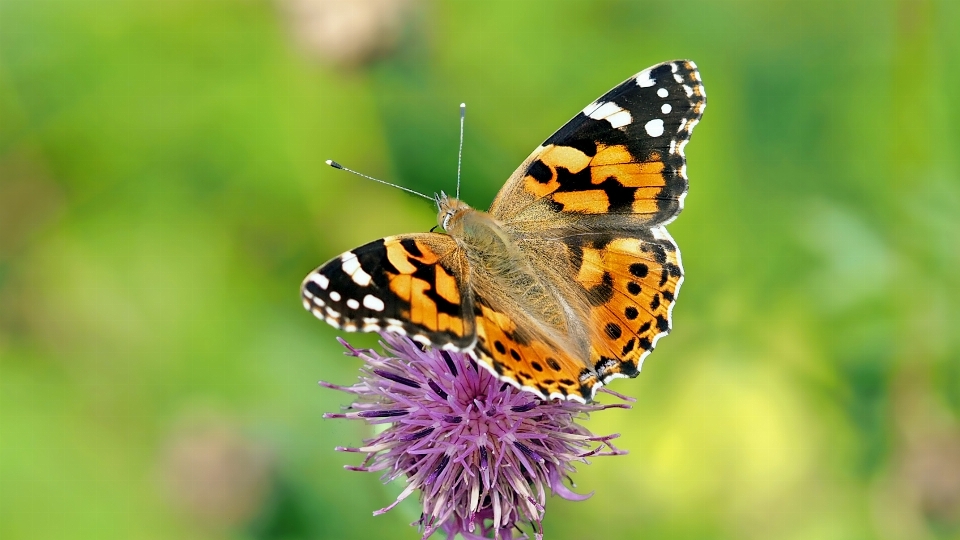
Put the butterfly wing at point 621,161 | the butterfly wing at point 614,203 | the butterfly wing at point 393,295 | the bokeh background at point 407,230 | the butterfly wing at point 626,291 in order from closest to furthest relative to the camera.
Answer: the butterfly wing at point 393,295
the butterfly wing at point 626,291
the butterfly wing at point 614,203
the butterfly wing at point 621,161
the bokeh background at point 407,230

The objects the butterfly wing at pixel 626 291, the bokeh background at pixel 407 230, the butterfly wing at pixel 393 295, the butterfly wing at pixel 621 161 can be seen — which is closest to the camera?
the butterfly wing at pixel 393 295

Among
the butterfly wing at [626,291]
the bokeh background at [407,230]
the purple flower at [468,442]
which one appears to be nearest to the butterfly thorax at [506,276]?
the butterfly wing at [626,291]

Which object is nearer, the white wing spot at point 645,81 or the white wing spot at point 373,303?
the white wing spot at point 373,303

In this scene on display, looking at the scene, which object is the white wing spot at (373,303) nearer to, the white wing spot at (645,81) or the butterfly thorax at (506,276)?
the butterfly thorax at (506,276)

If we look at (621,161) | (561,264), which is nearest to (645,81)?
(621,161)

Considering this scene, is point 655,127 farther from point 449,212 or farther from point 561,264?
point 449,212

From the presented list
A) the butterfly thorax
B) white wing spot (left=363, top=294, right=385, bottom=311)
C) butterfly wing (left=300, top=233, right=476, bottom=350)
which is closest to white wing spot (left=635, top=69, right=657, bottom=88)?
the butterfly thorax

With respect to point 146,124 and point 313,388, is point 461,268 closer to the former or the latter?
point 313,388

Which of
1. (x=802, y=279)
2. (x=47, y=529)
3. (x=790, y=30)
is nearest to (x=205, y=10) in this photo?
(x=47, y=529)

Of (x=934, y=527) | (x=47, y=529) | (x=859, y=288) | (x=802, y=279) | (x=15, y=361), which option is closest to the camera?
(x=934, y=527)
